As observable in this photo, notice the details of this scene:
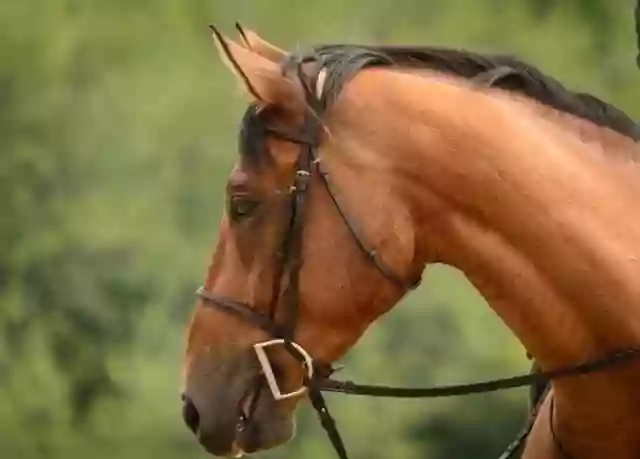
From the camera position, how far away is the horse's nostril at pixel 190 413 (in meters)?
1.06

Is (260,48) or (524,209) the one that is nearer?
(524,209)

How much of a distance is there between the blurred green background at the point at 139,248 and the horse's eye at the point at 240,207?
1013 millimetres

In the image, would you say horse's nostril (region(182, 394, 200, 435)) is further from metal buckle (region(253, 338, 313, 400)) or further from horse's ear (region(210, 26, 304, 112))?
horse's ear (region(210, 26, 304, 112))

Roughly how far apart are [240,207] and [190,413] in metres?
0.24

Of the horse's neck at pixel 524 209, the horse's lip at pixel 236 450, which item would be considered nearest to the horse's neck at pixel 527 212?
the horse's neck at pixel 524 209

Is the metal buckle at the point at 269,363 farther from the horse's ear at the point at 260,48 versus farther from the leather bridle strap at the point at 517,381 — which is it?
the horse's ear at the point at 260,48

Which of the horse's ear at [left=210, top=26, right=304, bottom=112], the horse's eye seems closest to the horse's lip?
the horse's eye

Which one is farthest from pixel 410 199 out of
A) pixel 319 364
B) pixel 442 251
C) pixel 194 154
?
pixel 194 154

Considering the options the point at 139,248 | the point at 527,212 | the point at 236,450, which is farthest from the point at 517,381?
the point at 139,248

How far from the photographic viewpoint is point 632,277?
94 cm

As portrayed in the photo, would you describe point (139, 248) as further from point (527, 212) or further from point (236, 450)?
point (527, 212)

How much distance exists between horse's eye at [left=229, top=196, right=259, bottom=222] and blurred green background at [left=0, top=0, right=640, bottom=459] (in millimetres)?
1013

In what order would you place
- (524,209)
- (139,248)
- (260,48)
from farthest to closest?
(139,248), (260,48), (524,209)

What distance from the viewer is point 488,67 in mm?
998
